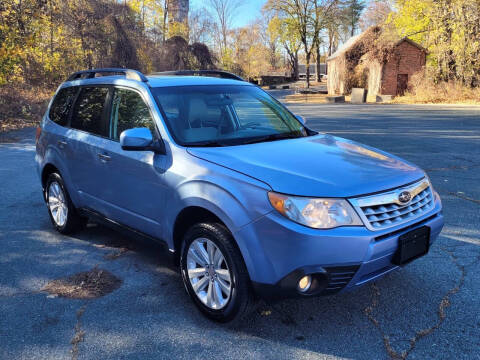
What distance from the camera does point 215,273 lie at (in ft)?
10.0

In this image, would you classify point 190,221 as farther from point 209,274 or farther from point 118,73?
point 118,73

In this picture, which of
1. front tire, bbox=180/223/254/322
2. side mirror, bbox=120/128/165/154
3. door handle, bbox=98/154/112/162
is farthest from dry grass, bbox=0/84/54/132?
front tire, bbox=180/223/254/322

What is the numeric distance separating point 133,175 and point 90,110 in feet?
4.08

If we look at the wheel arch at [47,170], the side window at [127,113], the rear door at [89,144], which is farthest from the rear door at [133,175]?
the wheel arch at [47,170]

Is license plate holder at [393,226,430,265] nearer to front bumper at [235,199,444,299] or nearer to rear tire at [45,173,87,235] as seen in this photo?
front bumper at [235,199,444,299]

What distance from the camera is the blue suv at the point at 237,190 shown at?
2.64 m

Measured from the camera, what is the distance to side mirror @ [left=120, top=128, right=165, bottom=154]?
3.34 metres

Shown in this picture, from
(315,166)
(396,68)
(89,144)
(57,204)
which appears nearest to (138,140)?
(89,144)

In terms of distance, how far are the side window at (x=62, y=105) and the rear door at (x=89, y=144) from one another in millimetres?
188

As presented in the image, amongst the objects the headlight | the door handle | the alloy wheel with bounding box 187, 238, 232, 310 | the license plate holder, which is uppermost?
the door handle

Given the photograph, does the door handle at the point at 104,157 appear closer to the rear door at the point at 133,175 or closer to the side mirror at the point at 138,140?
the rear door at the point at 133,175

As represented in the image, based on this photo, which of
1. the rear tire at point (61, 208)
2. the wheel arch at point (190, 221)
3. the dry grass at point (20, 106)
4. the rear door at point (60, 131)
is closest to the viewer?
the wheel arch at point (190, 221)

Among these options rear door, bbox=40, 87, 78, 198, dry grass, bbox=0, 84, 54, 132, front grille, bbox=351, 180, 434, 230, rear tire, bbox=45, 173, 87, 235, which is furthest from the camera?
dry grass, bbox=0, 84, 54, 132

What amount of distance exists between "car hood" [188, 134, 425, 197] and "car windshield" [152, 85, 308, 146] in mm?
263
